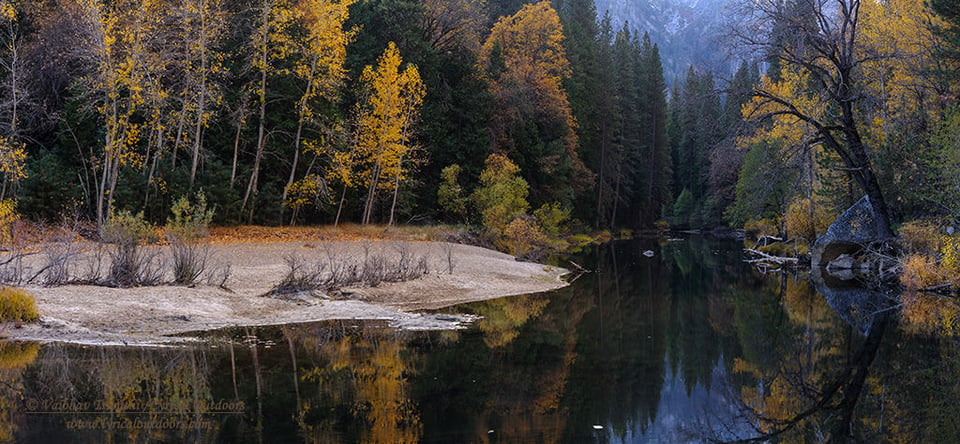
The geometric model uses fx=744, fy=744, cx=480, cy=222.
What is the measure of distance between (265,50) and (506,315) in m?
18.2

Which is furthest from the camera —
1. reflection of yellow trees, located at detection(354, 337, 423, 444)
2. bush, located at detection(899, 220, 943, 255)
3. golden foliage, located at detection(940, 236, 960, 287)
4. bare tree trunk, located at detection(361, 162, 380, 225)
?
bare tree trunk, located at detection(361, 162, 380, 225)

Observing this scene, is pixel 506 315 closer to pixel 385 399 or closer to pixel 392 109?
pixel 385 399

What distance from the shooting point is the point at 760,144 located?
5062cm

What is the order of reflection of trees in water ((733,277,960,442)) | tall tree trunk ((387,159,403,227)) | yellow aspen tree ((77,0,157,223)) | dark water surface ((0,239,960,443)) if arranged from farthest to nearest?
tall tree trunk ((387,159,403,227)) → yellow aspen tree ((77,0,157,223)) → reflection of trees in water ((733,277,960,442)) → dark water surface ((0,239,960,443))

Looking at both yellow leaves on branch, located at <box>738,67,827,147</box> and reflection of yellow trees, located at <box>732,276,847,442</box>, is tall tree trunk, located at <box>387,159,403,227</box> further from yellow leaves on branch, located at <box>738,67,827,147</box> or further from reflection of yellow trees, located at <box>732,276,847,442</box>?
reflection of yellow trees, located at <box>732,276,847,442</box>

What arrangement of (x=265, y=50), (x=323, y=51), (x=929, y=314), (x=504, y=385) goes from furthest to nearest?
(x=323, y=51) → (x=265, y=50) → (x=929, y=314) → (x=504, y=385)

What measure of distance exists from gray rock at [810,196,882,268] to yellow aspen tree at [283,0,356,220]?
68.7ft

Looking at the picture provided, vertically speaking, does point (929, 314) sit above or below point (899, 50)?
below

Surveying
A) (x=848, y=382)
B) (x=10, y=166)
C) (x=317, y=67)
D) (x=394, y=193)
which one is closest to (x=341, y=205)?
(x=394, y=193)

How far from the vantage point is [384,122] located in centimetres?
3450

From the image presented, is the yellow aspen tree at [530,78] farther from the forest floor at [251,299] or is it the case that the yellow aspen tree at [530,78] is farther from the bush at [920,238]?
the bush at [920,238]

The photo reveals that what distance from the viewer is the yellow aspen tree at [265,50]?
30.5 metres

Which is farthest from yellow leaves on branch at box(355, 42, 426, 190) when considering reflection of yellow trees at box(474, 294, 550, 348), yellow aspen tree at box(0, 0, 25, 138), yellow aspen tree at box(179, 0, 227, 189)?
reflection of yellow trees at box(474, 294, 550, 348)

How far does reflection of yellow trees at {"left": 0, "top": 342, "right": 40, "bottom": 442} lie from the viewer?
762cm
